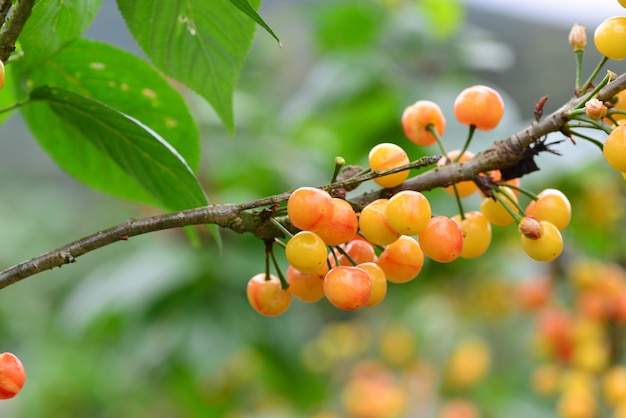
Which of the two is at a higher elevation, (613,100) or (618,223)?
(618,223)

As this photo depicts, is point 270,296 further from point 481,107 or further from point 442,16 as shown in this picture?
point 442,16

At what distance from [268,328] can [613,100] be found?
45.3 inches

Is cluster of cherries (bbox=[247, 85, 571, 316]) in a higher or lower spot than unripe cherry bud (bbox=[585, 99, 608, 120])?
lower

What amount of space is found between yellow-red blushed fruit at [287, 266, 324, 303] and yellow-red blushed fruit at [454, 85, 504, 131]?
0.14 m

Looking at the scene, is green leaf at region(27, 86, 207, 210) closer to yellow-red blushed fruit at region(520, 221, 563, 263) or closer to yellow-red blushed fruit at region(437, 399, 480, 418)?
yellow-red blushed fruit at region(520, 221, 563, 263)

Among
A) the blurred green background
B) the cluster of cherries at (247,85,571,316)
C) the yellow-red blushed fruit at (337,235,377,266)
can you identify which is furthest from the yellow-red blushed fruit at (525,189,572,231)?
the blurred green background

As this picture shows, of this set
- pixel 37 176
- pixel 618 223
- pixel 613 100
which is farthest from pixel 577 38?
pixel 37 176

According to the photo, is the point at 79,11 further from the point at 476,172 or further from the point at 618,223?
the point at 618,223

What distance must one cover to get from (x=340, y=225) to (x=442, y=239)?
6 centimetres

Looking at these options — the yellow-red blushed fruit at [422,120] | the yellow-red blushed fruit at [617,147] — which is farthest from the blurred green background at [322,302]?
the yellow-red blushed fruit at [617,147]

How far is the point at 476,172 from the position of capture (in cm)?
42

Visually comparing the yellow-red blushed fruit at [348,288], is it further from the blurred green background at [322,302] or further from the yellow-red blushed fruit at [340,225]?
the blurred green background at [322,302]

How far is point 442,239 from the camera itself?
396 mm

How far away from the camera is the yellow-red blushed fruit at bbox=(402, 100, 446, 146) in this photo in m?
0.49
